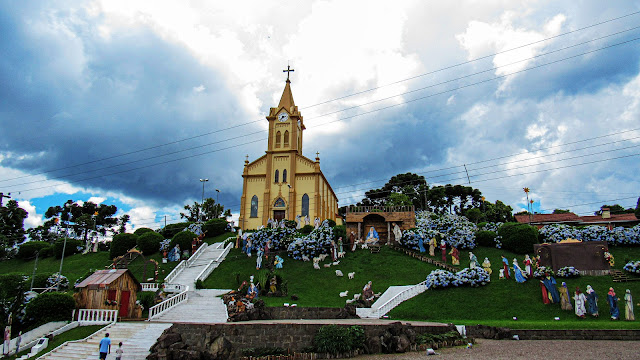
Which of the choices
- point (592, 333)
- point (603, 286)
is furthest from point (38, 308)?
point (603, 286)

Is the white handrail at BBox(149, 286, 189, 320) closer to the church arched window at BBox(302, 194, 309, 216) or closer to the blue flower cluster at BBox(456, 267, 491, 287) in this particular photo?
the blue flower cluster at BBox(456, 267, 491, 287)

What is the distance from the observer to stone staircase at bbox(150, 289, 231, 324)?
1856cm

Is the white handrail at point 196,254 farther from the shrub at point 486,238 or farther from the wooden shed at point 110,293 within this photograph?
the shrub at point 486,238

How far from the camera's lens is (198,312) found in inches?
778

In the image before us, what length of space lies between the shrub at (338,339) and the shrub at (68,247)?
3881cm

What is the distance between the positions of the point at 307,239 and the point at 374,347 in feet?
58.7

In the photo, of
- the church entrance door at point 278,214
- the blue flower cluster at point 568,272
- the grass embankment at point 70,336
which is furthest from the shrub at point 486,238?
the grass embankment at point 70,336

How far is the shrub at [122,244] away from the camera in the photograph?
125 feet

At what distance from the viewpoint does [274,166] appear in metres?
47.4

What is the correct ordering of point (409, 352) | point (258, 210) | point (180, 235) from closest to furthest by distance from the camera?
point (409, 352) < point (180, 235) < point (258, 210)

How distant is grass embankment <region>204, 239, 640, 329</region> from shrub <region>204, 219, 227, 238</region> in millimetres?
11785

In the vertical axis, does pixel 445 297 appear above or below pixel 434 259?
below

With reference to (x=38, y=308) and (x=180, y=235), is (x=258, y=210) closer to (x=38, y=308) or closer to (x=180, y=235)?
(x=180, y=235)

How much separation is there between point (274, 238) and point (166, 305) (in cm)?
1351
